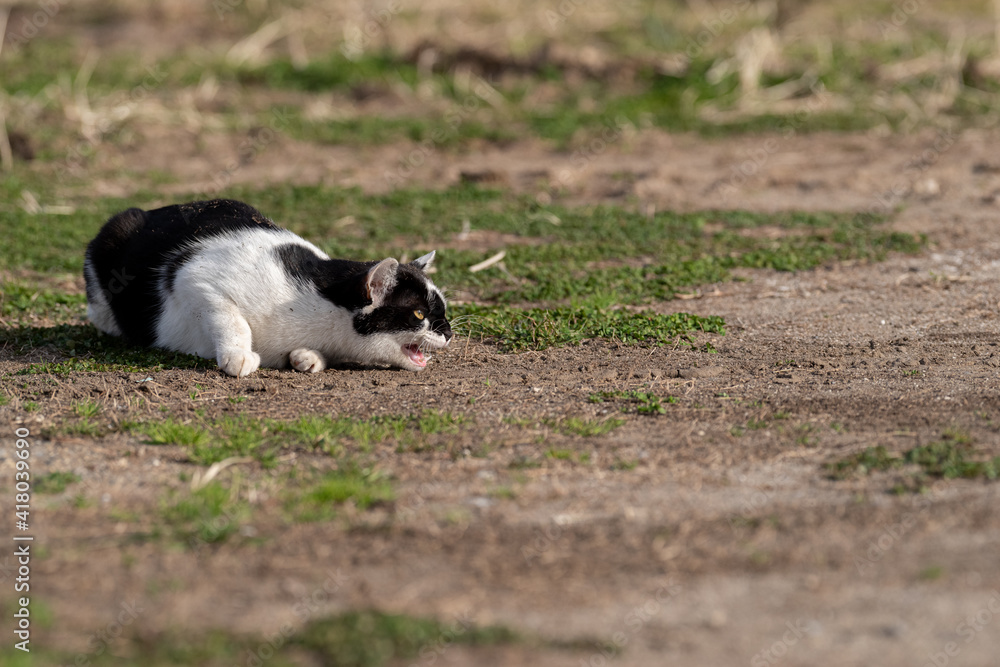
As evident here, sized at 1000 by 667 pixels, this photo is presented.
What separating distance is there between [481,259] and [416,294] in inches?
86.6

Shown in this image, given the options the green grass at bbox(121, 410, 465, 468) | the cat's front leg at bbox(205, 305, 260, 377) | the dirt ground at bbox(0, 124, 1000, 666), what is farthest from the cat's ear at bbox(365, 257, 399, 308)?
the green grass at bbox(121, 410, 465, 468)

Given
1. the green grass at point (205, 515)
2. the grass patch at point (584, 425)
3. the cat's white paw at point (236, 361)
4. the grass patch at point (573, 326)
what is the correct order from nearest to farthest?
the green grass at point (205, 515), the grass patch at point (584, 425), the cat's white paw at point (236, 361), the grass patch at point (573, 326)

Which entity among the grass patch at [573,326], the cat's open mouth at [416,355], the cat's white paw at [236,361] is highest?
the cat's white paw at [236,361]

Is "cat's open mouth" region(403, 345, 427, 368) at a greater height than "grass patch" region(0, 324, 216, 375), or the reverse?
"grass patch" region(0, 324, 216, 375)

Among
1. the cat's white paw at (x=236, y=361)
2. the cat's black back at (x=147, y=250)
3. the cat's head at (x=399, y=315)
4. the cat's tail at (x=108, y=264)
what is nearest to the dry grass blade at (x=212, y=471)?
the cat's white paw at (x=236, y=361)

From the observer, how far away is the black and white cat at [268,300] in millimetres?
5633

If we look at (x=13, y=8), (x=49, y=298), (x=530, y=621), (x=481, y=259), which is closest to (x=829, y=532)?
(x=530, y=621)

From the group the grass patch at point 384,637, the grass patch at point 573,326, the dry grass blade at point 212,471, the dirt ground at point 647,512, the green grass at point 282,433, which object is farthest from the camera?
the grass patch at point 573,326

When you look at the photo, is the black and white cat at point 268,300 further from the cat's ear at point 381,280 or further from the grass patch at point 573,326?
the grass patch at point 573,326

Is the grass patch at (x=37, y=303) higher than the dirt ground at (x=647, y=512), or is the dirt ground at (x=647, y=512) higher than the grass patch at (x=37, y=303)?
the grass patch at (x=37, y=303)

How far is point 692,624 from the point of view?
3.38m

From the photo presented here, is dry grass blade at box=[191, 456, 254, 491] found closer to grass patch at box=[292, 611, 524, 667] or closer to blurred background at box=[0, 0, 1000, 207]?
grass patch at box=[292, 611, 524, 667]

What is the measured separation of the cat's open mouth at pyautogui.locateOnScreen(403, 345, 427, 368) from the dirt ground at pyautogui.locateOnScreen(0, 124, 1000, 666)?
7 cm

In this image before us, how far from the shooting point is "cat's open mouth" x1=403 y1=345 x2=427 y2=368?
584 cm
